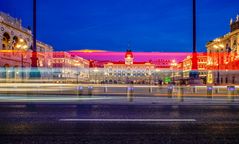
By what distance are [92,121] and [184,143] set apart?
354 cm

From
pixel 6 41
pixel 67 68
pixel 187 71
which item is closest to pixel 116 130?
pixel 187 71

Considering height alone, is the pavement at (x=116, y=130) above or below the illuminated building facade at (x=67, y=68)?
below

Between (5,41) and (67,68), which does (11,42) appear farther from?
(67,68)

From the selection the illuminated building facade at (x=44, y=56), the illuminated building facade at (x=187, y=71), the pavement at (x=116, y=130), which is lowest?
the pavement at (x=116, y=130)

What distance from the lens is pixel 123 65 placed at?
587 ft

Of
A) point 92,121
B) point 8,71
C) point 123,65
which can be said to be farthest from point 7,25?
point 123,65

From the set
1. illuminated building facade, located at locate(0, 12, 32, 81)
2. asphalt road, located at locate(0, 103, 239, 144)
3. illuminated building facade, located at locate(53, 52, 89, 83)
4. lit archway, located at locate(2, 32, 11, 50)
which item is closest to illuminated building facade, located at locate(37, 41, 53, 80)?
illuminated building facade, located at locate(53, 52, 89, 83)

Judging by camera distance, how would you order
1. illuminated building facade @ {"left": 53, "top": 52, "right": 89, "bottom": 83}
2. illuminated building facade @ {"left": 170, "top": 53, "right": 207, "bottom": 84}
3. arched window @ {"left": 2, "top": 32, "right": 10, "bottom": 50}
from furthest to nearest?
arched window @ {"left": 2, "top": 32, "right": 10, "bottom": 50} → illuminated building facade @ {"left": 53, "top": 52, "right": 89, "bottom": 83} → illuminated building facade @ {"left": 170, "top": 53, "right": 207, "bottom": 84}

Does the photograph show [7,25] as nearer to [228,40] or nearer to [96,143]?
[228,40]

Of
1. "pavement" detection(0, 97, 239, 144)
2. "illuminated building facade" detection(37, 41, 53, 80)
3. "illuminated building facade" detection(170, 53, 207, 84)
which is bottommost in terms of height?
"pavement" detection(0, 97, 239, 144)

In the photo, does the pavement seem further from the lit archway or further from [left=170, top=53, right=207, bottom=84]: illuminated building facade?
the lit archway

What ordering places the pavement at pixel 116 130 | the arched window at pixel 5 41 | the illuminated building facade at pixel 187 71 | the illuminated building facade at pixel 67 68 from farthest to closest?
1. the arched window at pixel 5 41
2. the illuminated building facade at pixel 67 68
3. the illuminated building facade at pixel 187 71
4. the pavement at pixel 116 130

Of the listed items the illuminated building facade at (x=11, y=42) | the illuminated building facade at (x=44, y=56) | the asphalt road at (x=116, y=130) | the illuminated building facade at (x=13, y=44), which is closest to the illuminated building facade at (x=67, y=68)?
the illuminated building facade at (x=44, y=56)

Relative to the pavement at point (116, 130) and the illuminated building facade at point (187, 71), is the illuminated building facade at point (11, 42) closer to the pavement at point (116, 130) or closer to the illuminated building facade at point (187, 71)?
the illuminated building facade at point (187, 71)
